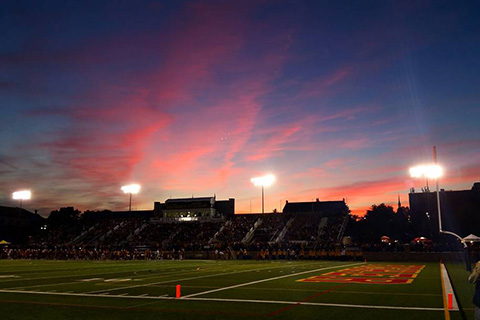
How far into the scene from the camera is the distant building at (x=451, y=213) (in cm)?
7744

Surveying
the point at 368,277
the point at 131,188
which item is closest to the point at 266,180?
the point at 131,188

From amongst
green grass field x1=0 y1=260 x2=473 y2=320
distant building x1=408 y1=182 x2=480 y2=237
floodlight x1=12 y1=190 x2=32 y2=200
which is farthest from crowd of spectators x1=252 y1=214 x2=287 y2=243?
green grass field x1=0 y1=260 x2=473 y2=320

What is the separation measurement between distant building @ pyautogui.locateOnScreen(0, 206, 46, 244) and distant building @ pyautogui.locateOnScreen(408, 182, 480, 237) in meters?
78.4

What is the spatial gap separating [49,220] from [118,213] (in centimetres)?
1685

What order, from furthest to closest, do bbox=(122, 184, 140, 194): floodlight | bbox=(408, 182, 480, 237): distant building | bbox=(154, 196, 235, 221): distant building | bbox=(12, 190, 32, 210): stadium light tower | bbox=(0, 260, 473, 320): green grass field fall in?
bbox=(408, 182, 480, 237): distant building → bbox=(154, 196, 235, 221): distant building → bbox=(12, 190, 32, 210): stadium light tower → bbox=(122, 184, 140, 194): floodlight → bbox=(0, 260, 473, 320): green grass field

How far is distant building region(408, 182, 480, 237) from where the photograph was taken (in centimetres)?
7744

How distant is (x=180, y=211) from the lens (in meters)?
79.4

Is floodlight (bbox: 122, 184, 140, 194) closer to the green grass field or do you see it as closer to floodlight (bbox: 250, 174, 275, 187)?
floodlight (bbox: 250, 174, 275, 187)

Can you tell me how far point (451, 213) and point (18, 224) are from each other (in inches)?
3747

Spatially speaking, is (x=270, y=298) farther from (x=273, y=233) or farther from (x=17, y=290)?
(x=273, y=233)

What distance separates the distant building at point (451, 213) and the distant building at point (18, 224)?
7837cm

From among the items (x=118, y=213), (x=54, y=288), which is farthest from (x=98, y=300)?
(x=118, y=213)

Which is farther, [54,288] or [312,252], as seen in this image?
[312,252]

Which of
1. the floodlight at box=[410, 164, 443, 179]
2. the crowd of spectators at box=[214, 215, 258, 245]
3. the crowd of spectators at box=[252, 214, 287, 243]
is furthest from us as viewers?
the crowd of spectators at box=[214, 215, 258, 245]
